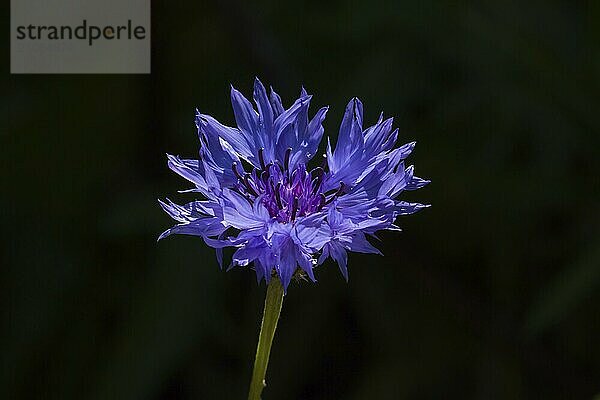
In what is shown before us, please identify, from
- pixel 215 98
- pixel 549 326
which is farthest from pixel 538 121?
pixel 215 98

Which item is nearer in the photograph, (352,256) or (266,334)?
(266,334)

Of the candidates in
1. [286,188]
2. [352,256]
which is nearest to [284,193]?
[286,188]

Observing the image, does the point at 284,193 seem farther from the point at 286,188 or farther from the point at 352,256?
the point at 352,256

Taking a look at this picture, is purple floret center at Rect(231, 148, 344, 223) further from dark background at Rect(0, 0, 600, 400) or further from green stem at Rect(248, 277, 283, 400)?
dark background at Rect(0, 0, 600, 400)

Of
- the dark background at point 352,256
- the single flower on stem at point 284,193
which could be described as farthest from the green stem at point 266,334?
the dark background at point 352,256

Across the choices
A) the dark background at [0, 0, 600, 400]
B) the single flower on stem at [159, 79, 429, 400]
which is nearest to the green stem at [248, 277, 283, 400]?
the single flower on stem at [159, 79, 429, 400]

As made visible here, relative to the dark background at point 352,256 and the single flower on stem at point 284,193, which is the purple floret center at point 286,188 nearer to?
the single flower on stem at point 284,193

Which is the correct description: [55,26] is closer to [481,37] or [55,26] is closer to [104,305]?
[104,305]
